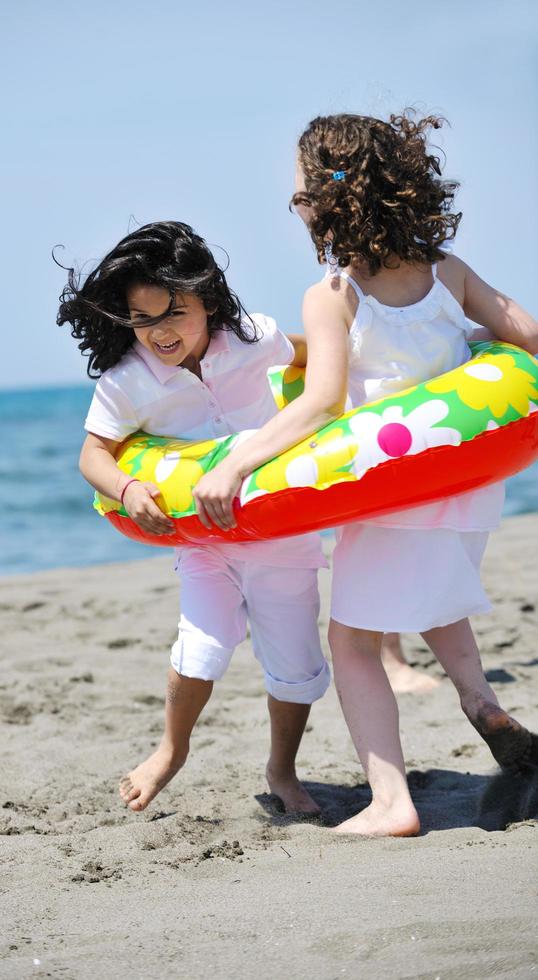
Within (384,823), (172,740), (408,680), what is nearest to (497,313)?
(384,823)

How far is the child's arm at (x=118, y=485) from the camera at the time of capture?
3.08m

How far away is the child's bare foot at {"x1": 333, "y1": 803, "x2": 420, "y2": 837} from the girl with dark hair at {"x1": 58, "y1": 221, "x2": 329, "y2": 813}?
0.36 metres

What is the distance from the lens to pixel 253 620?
3266 millimetres

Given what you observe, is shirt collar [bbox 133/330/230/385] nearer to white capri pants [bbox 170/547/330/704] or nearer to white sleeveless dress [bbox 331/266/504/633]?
white sleeveless dress [bbox 331/266/504/633]

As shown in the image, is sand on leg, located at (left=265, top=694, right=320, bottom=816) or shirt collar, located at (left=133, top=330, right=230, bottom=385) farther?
sand on leg, located at (left=265, top=694, right=320, bottom=816)

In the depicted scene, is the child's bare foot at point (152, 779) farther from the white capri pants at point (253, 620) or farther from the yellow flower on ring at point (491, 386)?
the yellow flower on ring at point (491, 386)

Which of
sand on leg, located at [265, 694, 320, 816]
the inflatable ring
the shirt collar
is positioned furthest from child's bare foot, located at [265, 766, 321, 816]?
the shirt collar

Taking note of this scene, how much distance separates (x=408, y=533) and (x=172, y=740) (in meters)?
0.96

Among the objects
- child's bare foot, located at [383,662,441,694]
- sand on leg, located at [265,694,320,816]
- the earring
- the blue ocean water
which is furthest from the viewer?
the blue ocean water

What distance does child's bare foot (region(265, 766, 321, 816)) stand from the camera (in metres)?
3.30

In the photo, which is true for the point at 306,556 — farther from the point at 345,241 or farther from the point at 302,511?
the point at 345,241

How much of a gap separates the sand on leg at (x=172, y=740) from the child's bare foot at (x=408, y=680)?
61.7 inches

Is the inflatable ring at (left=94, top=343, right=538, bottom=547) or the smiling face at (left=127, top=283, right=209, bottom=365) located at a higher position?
the smiling face at (left=127, top=283, right=209, bottom=365)

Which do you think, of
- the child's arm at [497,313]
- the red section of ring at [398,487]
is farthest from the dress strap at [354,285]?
the red section of ring at [398,487]
